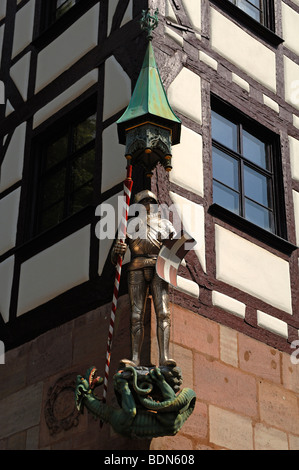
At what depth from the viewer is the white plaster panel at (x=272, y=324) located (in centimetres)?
875

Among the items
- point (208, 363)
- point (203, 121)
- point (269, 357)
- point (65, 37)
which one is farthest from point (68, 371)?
point (65, 37)

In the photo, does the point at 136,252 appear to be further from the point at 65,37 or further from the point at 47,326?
the point at 65,37

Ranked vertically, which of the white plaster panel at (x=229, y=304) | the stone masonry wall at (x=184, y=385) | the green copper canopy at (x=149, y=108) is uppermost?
the green copper canopy at (x=149, y=108)

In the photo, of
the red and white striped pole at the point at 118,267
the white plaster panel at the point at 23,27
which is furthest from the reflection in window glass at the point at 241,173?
the white plaster panel at the point at 23,27

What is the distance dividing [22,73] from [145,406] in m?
5.06

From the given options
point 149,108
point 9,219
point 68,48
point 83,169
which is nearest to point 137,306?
point 149,108

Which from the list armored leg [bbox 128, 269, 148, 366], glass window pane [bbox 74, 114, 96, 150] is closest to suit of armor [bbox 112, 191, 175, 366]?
armored leg [bbox 128, 269, 148, 366]

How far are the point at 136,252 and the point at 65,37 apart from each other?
3511 mm

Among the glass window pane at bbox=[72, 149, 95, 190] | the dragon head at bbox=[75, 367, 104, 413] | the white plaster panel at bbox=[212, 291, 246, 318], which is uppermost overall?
the glass window pane at bbox=[72, 149, 95, 190]

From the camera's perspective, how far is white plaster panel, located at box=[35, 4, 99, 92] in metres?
9.90

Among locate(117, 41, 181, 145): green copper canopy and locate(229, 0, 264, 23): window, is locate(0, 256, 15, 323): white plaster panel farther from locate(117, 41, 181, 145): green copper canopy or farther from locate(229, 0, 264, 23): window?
locate(229, 0, 264, 23): window

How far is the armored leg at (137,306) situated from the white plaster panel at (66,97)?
8.79 feet

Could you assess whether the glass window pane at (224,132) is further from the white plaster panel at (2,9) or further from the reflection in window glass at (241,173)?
the white plaster panel at (2,9)

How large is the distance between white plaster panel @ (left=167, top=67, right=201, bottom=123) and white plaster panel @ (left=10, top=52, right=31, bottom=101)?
2.14m
